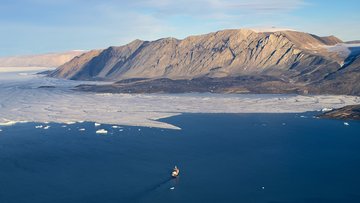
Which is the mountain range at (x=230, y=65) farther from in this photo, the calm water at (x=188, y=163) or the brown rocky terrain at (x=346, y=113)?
the calm water at (x=188, y=163)

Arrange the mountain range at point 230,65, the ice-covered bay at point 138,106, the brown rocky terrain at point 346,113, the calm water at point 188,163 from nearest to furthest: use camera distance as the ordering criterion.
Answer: the calm water at point 188,163
the brown rocky terrain at point 346,113
the ice-covered bay at point 138,106
the mountain range at point 230,65

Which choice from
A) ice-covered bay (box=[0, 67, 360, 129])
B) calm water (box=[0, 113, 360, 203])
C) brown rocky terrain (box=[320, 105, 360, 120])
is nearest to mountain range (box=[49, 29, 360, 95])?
ice-covered bay (box=[0, 67, 360, 129])

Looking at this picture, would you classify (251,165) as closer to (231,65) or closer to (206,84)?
(206,84)

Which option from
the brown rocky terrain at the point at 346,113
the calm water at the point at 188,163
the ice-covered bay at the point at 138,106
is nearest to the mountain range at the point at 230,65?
the ice-covered bay at the point at 138,106

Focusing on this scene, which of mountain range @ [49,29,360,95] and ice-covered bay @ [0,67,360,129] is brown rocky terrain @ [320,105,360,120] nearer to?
ice-covered bay @ [0,67,360,129]

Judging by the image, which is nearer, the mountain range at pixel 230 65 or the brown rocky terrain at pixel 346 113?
the brown rocky terrain at pixel 346 113

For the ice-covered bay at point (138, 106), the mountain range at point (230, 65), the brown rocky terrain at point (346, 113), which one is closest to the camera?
the brown rocky terrain at point (346, 113)

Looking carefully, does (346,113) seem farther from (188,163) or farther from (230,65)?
(230,65)

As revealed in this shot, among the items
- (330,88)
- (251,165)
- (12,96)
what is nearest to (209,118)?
(251,165)

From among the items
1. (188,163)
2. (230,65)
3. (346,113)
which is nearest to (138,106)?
(346,113)
